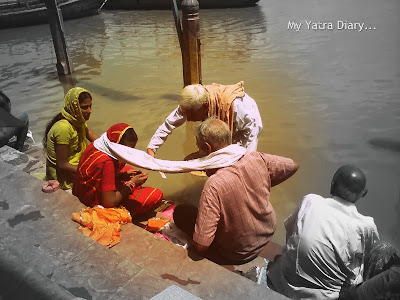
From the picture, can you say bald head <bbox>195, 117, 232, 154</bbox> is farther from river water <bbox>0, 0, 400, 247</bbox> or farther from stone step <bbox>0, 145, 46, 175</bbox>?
stone step <bbox>0, 145, 46, 175</bbox>

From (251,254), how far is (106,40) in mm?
14329

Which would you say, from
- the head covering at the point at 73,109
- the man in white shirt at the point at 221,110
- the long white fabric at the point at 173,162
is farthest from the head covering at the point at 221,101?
the head covering at the point at 73,109

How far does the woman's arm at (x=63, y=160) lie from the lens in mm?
3638

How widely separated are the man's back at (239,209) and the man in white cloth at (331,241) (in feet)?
1.19

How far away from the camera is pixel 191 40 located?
5.57m

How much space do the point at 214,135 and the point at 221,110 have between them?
3.33 ft

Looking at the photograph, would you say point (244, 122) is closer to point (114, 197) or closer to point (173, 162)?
point (173, 162)

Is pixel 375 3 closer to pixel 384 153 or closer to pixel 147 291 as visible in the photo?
pixel 384 153

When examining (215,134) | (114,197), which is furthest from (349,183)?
(114,197)

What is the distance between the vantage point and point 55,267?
8.08 feet

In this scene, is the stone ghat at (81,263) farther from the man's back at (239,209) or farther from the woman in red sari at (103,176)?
the man's back at (239,209)

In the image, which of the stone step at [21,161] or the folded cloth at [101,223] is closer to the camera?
the folded cloth at [101,223]

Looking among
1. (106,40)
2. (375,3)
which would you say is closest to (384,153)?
(106,40)

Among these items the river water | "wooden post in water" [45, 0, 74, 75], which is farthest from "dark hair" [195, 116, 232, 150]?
"wooden post in water" [45, 0, 74, 75]
